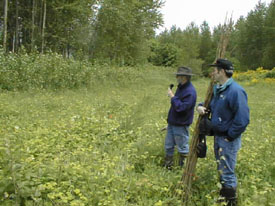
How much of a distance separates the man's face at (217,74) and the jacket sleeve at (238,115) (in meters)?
0.29

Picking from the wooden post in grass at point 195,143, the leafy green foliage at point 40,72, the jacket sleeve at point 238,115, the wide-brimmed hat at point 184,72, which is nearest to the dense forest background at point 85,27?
the leafy green foliage at point 40,72

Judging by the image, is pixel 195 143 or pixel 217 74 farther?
pixel 195 143

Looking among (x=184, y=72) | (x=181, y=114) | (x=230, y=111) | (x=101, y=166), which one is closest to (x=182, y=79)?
(x=184, y=72)

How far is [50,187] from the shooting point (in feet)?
10.5

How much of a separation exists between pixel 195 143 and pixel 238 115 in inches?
27.2

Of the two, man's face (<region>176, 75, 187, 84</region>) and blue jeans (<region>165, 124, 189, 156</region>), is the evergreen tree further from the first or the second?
blue jeans (<region>165, 124, 189, 156</region>)

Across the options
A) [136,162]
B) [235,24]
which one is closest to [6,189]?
[136,162]

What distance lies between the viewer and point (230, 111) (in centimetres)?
352

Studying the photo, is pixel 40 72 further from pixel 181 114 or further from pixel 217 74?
pixel 217 74

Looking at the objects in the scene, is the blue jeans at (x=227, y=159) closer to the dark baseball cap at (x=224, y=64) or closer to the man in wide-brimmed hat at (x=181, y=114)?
the dark baseball cap at (x=224, y=64)

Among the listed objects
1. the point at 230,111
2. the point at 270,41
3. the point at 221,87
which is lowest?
the point at 230,111

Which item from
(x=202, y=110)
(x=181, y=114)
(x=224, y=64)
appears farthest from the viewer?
(x=181, y=114)

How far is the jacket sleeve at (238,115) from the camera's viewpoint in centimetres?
338

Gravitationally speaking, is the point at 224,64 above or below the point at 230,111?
above
